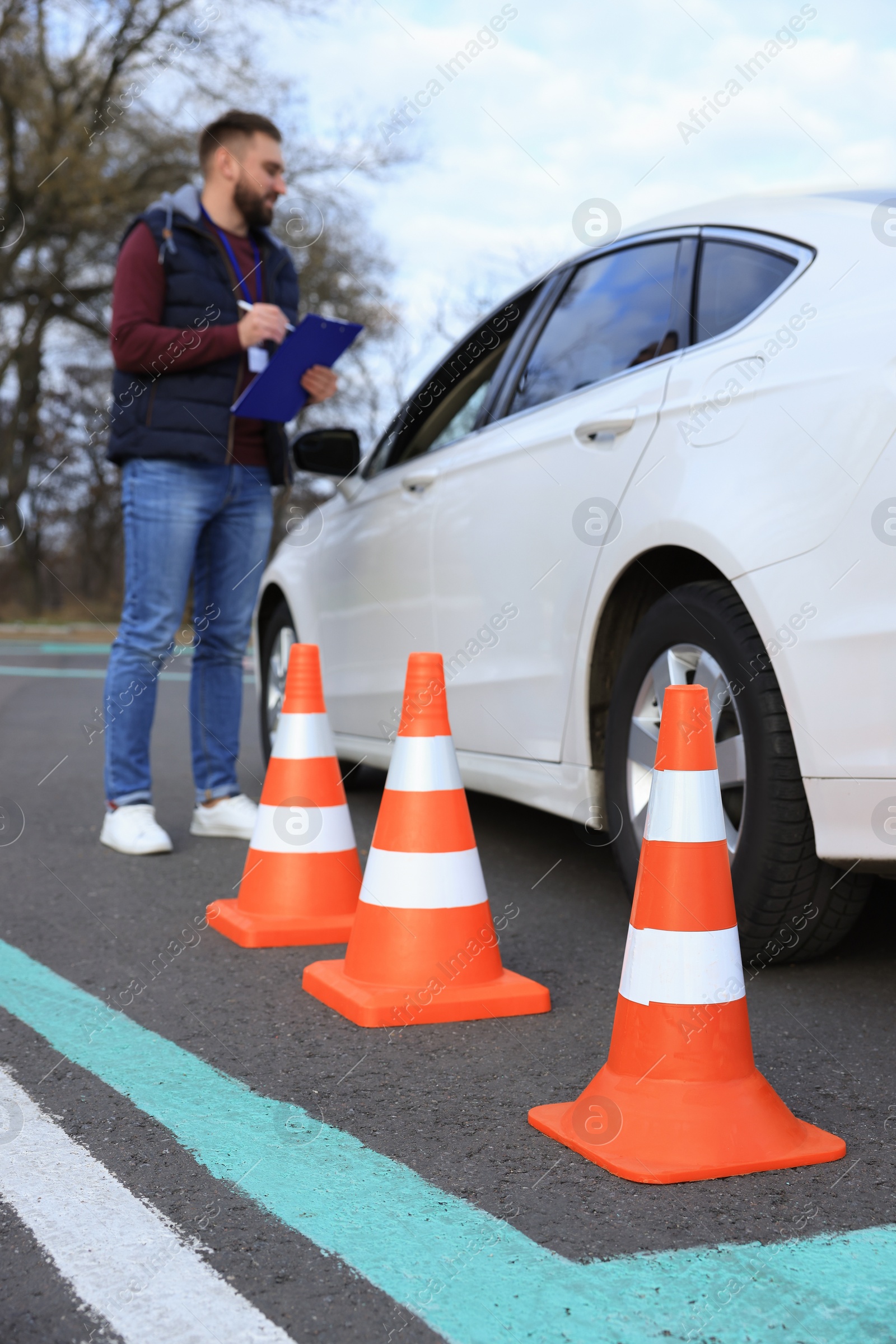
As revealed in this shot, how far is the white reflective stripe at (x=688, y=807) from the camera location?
224 centimetres

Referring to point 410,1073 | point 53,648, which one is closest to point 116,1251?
point 410,1073

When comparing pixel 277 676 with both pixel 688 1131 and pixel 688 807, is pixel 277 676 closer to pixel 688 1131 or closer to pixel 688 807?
pixel 688 807

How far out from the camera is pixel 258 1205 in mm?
1892

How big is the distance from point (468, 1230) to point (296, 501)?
4564cm

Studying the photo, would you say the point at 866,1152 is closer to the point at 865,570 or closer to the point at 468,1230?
the point at 468,1230

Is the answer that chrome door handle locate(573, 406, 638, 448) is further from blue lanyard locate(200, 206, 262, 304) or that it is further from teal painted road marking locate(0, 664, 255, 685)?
teal painted road marking locate(0, 664, 255, 685)

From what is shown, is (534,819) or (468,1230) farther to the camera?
(534,819)

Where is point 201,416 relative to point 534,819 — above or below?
above

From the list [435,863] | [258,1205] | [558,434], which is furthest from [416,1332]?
[558,434]

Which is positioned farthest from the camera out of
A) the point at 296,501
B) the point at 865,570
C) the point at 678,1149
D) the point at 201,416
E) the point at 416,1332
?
the point at 296,501

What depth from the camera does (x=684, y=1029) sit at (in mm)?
2174

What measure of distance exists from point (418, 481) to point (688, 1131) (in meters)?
2.74

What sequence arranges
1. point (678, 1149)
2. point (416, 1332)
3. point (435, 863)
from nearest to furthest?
point (416, 1332) < point (678, 1149) < point (435, 863)

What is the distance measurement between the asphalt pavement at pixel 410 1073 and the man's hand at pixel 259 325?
1.68 meters
